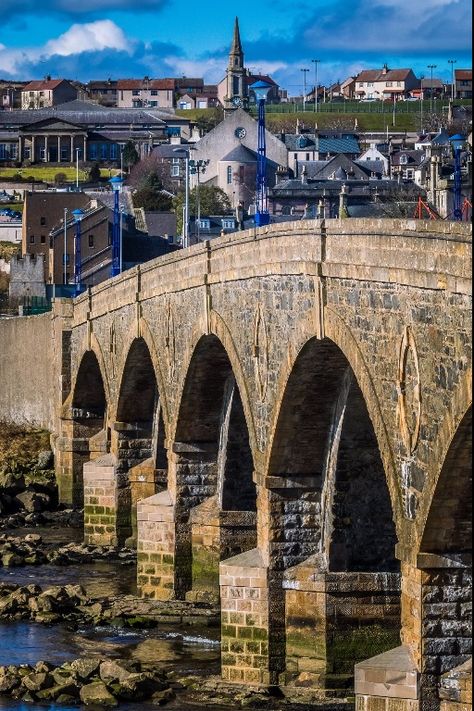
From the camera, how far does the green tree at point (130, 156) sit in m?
168

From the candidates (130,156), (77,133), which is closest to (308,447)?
(130,156)

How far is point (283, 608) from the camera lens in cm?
3097

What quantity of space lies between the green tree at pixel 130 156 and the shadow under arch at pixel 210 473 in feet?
417

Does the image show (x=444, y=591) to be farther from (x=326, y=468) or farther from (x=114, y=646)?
(x=114, y=646)

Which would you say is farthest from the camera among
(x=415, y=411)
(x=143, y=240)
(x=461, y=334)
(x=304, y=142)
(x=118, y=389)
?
(x=304, y=142)

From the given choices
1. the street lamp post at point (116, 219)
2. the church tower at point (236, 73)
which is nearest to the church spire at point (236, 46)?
the church tower at point (236, 73)

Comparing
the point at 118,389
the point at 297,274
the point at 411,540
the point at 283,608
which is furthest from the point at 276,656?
the point at 118,389

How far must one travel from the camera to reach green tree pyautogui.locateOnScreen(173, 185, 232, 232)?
118m

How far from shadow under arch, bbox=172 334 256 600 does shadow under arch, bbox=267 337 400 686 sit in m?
6.23

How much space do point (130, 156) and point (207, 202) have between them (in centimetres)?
4681

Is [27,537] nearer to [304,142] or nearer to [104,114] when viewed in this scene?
[304,142]

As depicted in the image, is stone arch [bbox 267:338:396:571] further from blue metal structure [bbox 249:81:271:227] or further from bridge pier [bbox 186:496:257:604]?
bridge pier [bbox 186:496:257:604]

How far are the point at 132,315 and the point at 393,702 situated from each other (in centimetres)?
2288

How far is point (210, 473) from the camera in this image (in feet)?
130
